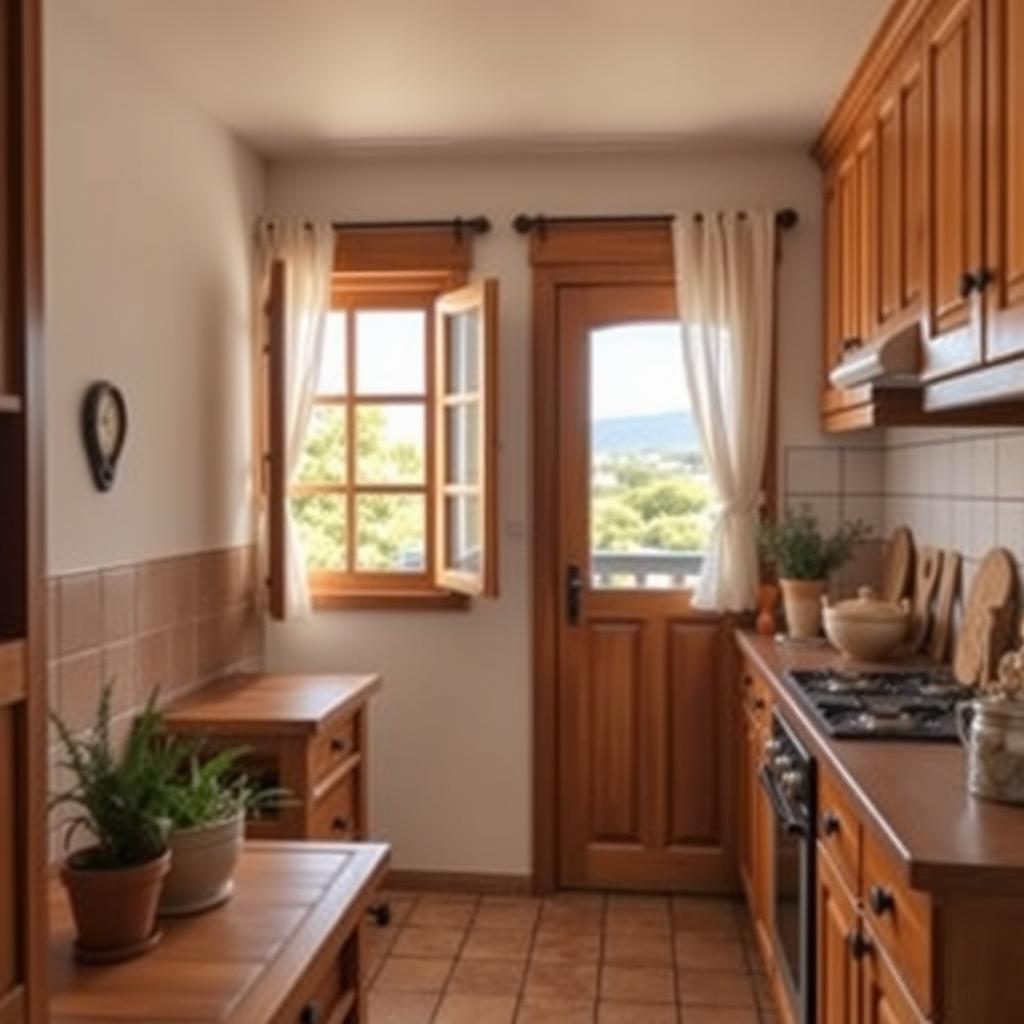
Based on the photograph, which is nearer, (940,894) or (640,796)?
(940,894)

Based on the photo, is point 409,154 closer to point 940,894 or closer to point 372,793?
point 372,793

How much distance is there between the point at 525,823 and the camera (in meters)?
4.12

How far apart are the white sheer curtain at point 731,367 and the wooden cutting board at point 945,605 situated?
72 centimetres

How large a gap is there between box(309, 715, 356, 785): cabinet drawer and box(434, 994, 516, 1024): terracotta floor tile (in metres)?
0.71

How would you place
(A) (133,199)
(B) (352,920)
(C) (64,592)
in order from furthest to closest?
(A) (133,199) < (C) (64,592) < (B) (352,920)

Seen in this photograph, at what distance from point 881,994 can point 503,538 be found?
242 centimetres

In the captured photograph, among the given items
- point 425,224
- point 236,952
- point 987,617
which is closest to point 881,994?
point 236,952

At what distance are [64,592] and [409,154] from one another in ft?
6.72

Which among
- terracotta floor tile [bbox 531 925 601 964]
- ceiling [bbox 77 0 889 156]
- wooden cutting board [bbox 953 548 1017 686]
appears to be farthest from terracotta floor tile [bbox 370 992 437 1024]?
ceiling [bbox 77 0 889 156]

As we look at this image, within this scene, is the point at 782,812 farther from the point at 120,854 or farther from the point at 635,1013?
the point at 120,854

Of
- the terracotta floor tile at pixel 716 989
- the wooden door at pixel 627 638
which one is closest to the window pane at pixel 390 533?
the wooden door at pixel 627 638

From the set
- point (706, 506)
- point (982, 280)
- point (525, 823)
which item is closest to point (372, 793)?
point (525, 823)

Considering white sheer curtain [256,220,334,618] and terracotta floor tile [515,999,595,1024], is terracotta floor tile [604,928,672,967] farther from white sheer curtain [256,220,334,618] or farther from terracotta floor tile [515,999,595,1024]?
white sheer curtain [256,220,334,618]

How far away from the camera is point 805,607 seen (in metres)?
3.71
